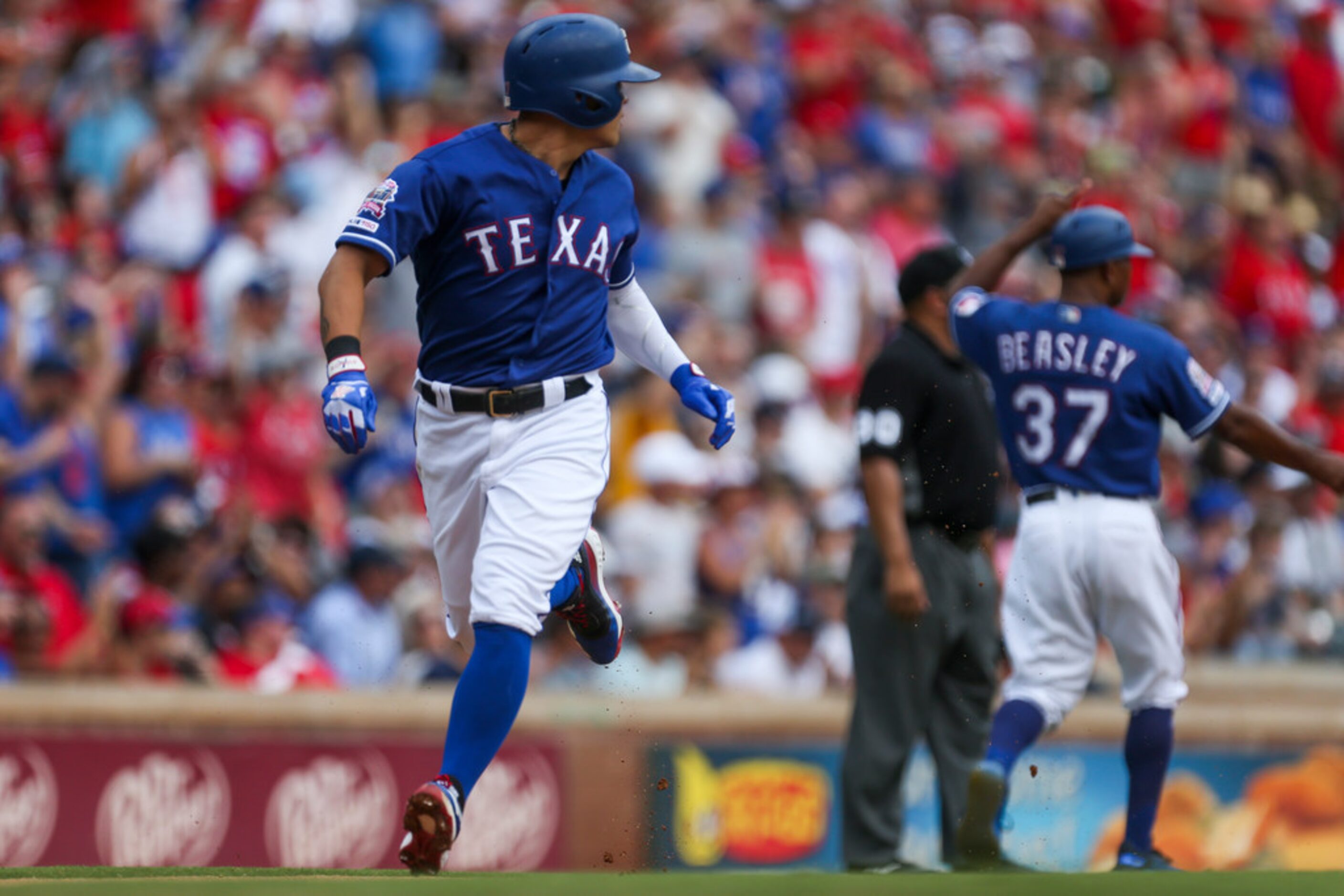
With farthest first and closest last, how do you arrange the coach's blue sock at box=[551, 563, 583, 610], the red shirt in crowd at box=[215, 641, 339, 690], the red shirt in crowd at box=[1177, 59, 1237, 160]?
the red shirt in crowd at box=[1177, 59, 1237, 160] → the red shirt in crowd at box=[215, 641, 339, 690] → the coach's blue sock at box=[551, 563, 583, 610]

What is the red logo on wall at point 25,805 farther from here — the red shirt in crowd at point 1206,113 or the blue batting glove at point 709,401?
the red shirt in crowd at point 1206,113

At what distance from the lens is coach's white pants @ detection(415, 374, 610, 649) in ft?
17.3

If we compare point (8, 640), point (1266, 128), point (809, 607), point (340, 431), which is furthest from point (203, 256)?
point (1266, 128)

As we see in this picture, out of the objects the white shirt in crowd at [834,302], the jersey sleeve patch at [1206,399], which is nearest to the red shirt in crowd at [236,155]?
the white shirt in crowd at [834,302]

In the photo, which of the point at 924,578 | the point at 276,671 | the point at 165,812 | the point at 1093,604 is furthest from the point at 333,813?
the point at 1093,604

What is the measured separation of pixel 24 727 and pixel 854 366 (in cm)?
646

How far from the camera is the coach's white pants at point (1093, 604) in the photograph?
6621 millimetres

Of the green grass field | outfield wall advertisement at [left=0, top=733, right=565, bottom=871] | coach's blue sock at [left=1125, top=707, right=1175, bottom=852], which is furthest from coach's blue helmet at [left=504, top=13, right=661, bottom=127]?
outfield wall advertisement at [left=0, top=733, right=565, bottom=871]

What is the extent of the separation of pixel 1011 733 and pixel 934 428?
142 cm

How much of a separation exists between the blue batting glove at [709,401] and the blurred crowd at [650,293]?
3499 millimetres

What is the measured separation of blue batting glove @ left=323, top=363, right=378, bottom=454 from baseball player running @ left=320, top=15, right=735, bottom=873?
0.66 feet

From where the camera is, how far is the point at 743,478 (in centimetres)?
1126

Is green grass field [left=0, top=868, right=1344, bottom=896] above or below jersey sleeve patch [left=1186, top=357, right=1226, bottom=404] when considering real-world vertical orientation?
below

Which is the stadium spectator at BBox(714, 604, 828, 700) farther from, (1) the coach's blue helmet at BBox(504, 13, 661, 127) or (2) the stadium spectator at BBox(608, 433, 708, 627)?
(1) the coach's blue helmet at BBox(504, 13, 661, 127)
